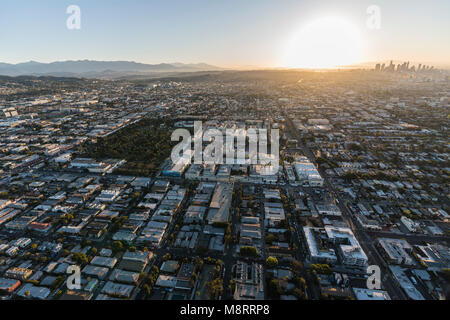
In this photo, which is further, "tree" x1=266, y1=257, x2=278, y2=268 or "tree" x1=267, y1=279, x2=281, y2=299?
"tree" x1=266, y1=257, x2=278, y2=268

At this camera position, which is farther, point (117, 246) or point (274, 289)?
point (117, 246)

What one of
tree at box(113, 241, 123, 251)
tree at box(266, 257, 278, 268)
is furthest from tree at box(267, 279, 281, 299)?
tree at box(113, 241, 123, 251)

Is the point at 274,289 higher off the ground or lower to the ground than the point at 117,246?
lower

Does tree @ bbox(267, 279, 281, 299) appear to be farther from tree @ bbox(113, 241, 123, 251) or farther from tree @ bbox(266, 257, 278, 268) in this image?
tree @ bbox(113, 241, 123, 251)

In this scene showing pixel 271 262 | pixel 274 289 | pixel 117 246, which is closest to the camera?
pixel 274 289

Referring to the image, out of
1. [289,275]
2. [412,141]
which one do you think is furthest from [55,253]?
[412,141]

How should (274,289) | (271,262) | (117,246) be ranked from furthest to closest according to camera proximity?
(117,246) → (271,262) → (274,289)

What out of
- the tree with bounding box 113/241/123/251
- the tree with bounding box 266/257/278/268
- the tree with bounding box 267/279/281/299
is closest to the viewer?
the tree with bounding box 267/279/281/299

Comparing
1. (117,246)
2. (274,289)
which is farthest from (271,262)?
(117,246)

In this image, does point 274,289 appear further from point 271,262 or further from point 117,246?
point 117,246
